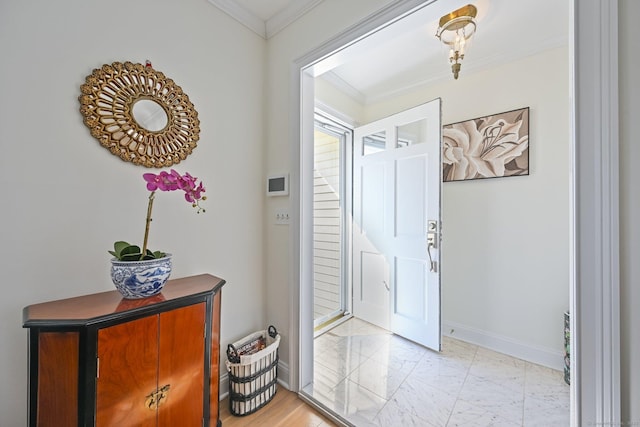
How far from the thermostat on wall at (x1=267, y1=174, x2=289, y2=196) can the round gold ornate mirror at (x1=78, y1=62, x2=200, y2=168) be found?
0.55 meters

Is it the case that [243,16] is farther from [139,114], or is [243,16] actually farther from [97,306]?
[97,306]

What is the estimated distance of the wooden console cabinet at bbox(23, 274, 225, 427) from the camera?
832 millimetres

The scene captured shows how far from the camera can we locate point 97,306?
3.21 feet

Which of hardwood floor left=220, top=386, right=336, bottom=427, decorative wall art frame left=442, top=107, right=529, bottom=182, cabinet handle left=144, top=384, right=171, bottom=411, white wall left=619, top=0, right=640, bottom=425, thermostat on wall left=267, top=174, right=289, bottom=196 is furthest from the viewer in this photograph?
decorative wall art frame left=442, top=107, right=529, bottom=182

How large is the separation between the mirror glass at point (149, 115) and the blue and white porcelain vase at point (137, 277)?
0.74 metres

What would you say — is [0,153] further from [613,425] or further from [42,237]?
[613,425]

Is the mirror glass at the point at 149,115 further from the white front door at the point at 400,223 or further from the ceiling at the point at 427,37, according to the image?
the white front door at the point at 400,223

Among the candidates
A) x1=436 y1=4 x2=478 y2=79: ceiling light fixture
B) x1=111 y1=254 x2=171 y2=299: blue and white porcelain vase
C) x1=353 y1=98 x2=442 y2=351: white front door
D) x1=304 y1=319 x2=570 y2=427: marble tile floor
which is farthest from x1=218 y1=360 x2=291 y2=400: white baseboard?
x1=436 y1=4 x2=478 y2=79: ceiling light fixture

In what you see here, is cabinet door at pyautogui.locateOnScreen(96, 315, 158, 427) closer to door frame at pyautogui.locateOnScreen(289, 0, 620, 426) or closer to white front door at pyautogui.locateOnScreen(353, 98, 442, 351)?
door frame at pyautogui.locateOnScreen(289, 0, 620, 426)

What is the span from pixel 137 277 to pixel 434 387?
6.39 ft

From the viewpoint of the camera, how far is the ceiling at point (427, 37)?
1463 millimetres

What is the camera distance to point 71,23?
1.13 m

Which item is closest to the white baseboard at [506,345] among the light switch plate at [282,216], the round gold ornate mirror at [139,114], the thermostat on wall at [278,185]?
the light switch plate at [282,216]

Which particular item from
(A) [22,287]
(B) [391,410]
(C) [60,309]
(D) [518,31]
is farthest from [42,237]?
(D) [518,31]
